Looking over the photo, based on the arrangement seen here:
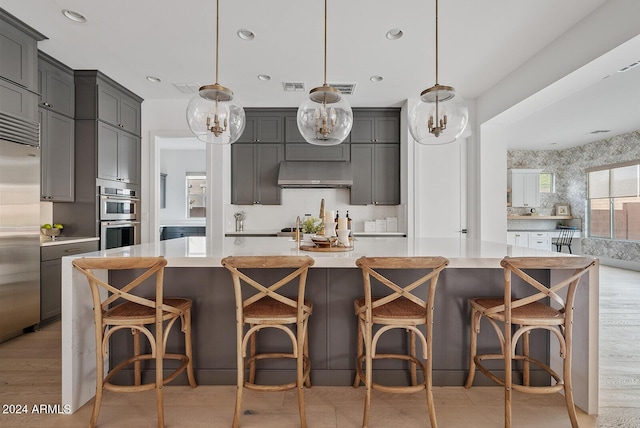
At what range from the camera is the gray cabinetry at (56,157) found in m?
3.61

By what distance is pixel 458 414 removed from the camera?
6.51 feet

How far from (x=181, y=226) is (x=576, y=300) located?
25.6 feet

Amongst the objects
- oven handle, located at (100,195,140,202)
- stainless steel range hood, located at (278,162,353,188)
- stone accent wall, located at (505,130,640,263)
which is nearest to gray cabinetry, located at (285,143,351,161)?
stainless steel range hood, located at (278,162,353,188)

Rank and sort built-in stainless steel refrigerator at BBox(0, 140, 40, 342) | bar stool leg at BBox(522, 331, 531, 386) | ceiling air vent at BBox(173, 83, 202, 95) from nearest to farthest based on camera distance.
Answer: bar stool leg at BBox(522, 331, 531, 386) < built-in stainless steel refrigerator at BBox(0, 140, 40, 342) < ceiling air vent at BBox(173, 83, 202, 95)

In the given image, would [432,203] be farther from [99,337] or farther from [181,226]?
[181,226]

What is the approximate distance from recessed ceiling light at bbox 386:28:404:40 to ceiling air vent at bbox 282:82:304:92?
142 centimetres

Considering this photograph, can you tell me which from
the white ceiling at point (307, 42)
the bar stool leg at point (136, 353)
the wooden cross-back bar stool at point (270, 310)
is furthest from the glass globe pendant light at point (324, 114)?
the bar stool leg at point (136, 353)

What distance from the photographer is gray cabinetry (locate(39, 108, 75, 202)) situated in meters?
3.61

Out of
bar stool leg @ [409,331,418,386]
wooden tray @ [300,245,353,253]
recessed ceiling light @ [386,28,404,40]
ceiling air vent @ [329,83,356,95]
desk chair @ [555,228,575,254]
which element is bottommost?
bar stool leg @ [409,331,418,386]

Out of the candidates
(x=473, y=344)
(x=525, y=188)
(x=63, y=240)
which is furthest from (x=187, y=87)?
(x=525, y=188)

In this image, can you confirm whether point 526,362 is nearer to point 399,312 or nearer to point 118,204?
point 399,312

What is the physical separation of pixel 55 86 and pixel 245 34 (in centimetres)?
230

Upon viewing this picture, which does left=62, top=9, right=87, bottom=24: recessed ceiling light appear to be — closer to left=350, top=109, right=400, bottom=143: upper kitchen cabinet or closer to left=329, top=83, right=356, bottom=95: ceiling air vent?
left=329, top=83, right=356, bottom=95: ceiling air vent

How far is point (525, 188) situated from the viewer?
332 inches
